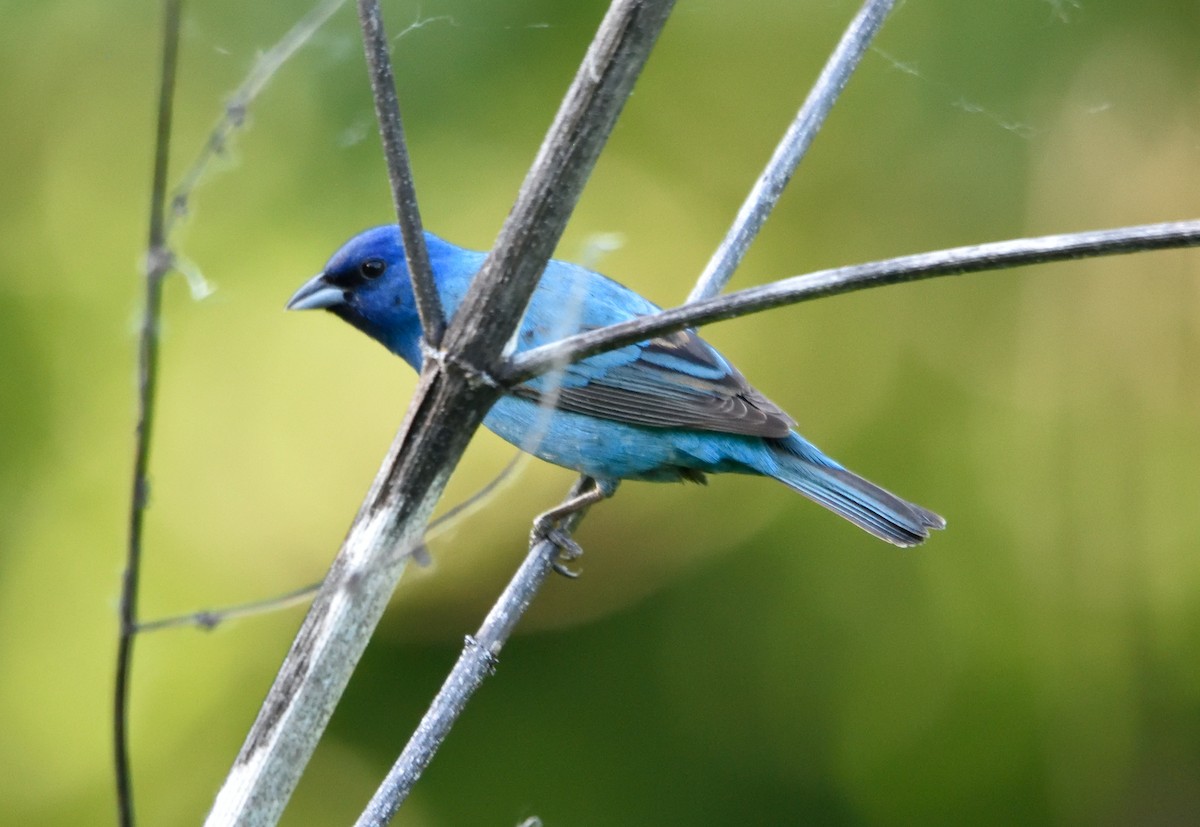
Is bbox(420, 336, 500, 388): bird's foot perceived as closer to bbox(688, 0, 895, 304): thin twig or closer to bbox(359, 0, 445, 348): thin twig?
bbox(359, 0, 445, 348): thin twig

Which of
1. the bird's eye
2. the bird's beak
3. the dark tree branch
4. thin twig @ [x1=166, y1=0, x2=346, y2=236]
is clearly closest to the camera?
thin twig @ [x1=166, y1=0, x2=346, y2=236]

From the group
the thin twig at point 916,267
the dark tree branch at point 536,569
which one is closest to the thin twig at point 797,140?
the dark tree branch at point 536,569

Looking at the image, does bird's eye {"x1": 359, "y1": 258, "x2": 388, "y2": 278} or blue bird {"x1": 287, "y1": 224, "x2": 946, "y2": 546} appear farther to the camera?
bird's eye {"x1": 359, "y1": 258, "x2": 388, "y2": 278}

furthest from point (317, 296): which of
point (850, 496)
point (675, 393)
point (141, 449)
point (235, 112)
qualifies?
point (141, 449)

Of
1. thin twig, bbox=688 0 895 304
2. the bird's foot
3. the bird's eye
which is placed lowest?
the bird's foot

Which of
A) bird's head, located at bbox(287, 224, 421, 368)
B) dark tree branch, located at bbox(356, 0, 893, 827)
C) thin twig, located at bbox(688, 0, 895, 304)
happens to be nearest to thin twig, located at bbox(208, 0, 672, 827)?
dark tree branch, located at bbox(356, 0, 893, 827)

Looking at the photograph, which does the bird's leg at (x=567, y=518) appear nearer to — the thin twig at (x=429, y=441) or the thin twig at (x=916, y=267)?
the thin twig at (x=429, y=441)

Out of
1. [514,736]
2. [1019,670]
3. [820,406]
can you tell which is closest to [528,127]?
[820,406]
